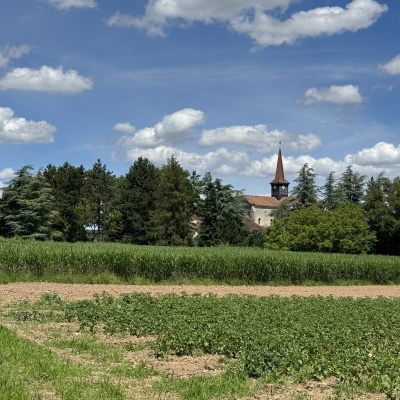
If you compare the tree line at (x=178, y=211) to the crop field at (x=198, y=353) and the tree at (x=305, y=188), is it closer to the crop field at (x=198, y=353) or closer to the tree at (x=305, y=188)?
the tree at (x=305, y=188)

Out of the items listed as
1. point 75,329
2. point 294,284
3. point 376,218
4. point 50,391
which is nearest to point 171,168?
point 376,218

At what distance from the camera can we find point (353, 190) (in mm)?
78062

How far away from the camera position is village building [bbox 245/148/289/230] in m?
127

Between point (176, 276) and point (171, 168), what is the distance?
43648mm

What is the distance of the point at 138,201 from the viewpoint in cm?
7438

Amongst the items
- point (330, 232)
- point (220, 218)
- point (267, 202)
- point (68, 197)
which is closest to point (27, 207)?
point (68, 197)

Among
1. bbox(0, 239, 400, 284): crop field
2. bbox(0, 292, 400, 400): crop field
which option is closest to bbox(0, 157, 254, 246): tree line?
bbox(0, 239, 400, 284): crop field

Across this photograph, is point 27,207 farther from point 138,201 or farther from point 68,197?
point 138,201

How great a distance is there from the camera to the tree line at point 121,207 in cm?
6700

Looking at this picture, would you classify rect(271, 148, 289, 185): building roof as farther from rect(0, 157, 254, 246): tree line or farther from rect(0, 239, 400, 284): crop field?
rect(0, 239, 400, 284): crop field

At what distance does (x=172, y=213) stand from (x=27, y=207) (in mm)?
18589

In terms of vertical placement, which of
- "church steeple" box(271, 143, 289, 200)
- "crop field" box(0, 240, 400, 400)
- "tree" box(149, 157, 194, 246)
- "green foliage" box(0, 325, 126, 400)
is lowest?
"crop field" box(0, 240, 400, 400)

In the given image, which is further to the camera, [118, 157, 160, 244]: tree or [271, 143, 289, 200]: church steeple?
[271, 143, 289, 200]: church steeple

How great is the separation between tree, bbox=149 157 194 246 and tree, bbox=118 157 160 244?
2.88 m
